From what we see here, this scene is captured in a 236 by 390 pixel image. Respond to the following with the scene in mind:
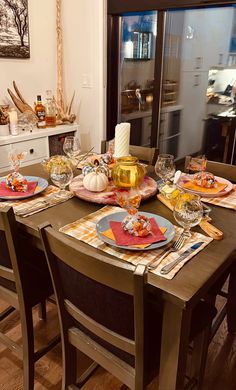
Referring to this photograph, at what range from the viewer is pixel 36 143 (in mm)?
2977

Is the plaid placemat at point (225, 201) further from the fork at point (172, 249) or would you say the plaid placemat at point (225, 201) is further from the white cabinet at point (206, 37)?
the white cabinet at point (206, 37)

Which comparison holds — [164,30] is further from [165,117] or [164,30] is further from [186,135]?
[186,135]

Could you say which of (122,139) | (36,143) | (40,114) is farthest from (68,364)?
(40,114)

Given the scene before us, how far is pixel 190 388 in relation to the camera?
1.34 m

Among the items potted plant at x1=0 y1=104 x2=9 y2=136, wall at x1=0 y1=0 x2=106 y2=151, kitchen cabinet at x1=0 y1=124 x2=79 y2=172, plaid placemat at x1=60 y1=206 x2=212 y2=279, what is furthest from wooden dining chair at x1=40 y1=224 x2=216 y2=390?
wall at x1=0 y1=0 x2=106 y2=151

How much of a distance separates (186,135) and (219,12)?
3.98ft

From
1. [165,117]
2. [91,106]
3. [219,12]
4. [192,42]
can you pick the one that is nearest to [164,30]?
[192,42]

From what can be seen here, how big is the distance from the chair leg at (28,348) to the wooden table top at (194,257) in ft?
1.16

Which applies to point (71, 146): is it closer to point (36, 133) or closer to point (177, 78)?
point (36, 133)

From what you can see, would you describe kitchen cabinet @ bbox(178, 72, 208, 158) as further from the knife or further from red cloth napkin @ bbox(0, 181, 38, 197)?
the knife

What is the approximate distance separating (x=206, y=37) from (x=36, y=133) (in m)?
1.78

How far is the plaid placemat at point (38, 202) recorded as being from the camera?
1397 millimetres

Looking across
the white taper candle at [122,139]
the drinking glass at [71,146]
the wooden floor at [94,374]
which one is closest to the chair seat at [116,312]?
the wooden floor at [94,374]

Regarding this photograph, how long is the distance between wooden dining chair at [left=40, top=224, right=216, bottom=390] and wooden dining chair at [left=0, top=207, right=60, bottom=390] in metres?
0.20
